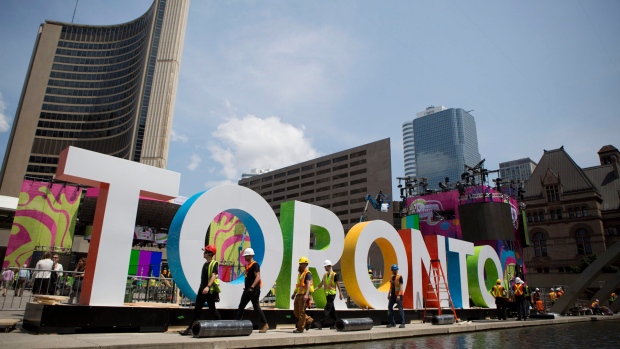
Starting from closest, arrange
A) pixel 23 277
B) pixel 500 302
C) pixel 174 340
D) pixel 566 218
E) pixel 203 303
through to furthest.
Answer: pixel 174 340 → pixel 203 303 → pixel 23 277 → pixel 500 302 → pixel 566 218

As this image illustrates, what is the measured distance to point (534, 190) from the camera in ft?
228

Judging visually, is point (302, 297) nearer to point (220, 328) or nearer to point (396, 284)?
point (220, 328)

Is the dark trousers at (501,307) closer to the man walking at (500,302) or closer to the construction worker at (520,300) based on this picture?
the man walking at (500,302)

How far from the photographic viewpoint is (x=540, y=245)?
64.2 m

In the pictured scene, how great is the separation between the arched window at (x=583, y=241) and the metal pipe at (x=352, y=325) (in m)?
64.6

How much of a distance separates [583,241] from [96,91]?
100278 millimetres

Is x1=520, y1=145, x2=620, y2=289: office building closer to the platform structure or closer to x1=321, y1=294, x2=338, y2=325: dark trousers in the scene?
x1=321, y1=294, x2=338, y2=325: dark trousers

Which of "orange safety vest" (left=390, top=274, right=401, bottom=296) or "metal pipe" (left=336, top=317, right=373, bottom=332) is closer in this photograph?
"metal pipe" (left=336, top=317, right=373, bottom=332)

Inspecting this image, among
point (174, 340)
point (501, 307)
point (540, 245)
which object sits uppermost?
point (540, 245)

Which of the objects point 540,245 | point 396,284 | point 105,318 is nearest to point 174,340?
point 105,318

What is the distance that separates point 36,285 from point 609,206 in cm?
7787

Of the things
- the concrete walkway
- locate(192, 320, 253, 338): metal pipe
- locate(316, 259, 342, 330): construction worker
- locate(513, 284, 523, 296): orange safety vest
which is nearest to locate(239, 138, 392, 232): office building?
locate(513, 284, 523, 296): orange safety vest

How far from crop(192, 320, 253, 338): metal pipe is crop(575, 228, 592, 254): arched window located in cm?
6789

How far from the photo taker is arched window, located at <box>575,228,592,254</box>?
195 ft
